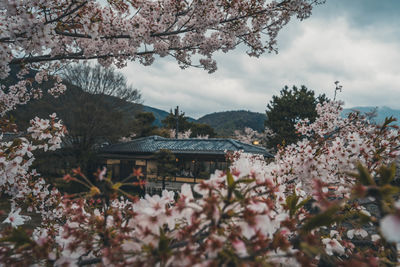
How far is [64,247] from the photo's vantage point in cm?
84

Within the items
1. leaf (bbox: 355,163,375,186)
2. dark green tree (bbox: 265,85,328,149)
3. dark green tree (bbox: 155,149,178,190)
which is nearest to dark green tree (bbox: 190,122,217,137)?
dark green tree (bbox: 265,85,328,149)

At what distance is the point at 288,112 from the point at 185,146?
9403mm

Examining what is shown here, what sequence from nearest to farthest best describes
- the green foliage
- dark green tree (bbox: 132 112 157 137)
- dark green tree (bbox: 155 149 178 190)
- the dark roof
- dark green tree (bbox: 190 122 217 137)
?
dark green tree (bbox: 155 149 178 190), the dark roof, dark green tree (bbox: 132 112 157 137), the green foliage, dark green tree (bbox: 190 122 217 137)

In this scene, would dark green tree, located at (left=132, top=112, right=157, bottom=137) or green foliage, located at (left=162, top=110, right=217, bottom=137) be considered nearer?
dark green tree, located at (left=132, top=112, right=157, bottom=137)

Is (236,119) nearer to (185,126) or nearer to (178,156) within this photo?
(185,126)

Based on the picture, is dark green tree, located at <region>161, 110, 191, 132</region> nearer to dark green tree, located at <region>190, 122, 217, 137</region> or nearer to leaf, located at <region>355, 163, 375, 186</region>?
dark green tree, located at <region>190, 122, 217, 137</region>

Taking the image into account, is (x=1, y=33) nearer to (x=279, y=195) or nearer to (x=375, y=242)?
(x=279, y=195)

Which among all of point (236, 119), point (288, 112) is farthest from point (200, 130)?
point (236, 119)

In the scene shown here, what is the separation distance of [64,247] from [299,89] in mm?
20652

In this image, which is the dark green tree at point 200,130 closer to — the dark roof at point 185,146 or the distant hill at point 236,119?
the dark roof at point 185,146

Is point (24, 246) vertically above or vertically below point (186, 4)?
below

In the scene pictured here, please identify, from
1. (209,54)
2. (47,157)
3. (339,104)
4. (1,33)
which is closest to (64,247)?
(1,33)

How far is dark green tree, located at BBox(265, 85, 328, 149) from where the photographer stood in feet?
58.4

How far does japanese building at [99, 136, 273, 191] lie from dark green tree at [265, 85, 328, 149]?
2.95 meters
